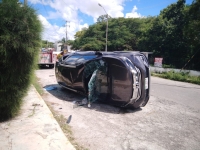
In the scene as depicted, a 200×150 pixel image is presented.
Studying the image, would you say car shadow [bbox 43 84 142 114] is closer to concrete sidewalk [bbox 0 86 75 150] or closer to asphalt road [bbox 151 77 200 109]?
concrete sidewalk [bbox 0 86 75 150]

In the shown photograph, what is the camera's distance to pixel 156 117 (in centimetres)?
472

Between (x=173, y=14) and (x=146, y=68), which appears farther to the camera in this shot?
(x=173, y=14)

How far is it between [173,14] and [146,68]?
22498 millimetres

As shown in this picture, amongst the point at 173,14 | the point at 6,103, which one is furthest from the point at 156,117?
the point at 173,14

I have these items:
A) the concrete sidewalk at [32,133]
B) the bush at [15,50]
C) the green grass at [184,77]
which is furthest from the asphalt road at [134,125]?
the green grass at [184,77]

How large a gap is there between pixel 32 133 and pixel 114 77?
2652 millimetres

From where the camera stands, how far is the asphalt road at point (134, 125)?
332cm

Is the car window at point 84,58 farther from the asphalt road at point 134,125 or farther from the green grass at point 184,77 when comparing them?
the green grass at point 184,77

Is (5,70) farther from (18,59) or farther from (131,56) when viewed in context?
(131,56)

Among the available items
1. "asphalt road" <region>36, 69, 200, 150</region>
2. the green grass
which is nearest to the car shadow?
"asphalt road" <region>36, 69, 200, 150</region>

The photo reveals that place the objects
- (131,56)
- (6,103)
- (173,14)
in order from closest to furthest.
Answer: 1. (6,103)
2. (131,56)
3. (173,14)

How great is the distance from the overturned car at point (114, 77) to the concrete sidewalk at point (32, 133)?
184 cm

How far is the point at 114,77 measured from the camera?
4.97m

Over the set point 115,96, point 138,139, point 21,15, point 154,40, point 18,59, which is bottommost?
point 138,139
